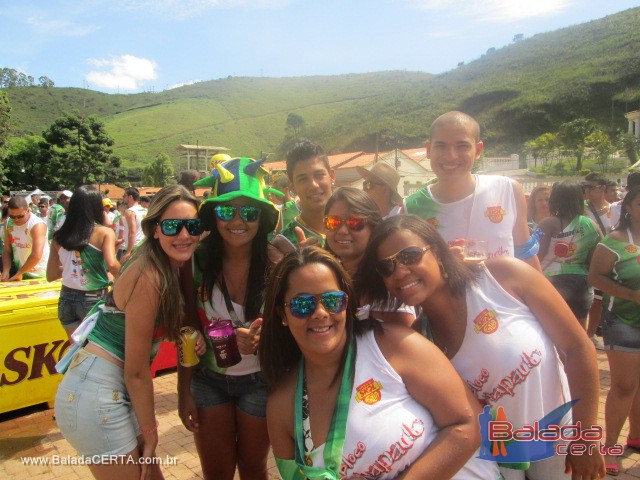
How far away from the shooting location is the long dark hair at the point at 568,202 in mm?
5113

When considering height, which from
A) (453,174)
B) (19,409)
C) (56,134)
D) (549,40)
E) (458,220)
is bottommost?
(19,409)

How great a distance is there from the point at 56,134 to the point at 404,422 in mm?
64270

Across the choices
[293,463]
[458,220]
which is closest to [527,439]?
[293,463]

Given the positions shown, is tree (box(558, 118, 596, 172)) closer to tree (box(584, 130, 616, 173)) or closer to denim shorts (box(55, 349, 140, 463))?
tree (box(584, 130, 616, 173))

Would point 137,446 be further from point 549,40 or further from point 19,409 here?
point 549,40

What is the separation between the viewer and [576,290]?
16.3 feet

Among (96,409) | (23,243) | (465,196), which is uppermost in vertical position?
(465,196)

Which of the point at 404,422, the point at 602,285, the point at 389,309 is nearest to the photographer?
the point at 404,422

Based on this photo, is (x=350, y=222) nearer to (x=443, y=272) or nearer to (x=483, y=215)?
(x=443, y=272)

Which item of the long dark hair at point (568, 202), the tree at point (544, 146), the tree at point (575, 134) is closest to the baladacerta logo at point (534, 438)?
the long dark hair at point (568, 202)

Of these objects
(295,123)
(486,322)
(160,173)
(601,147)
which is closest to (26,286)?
(486,322)

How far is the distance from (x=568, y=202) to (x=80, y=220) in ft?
16.6

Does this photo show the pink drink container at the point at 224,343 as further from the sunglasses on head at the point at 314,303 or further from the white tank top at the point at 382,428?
the white tank top at the point at 382,428

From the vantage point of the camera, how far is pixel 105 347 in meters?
2.24
